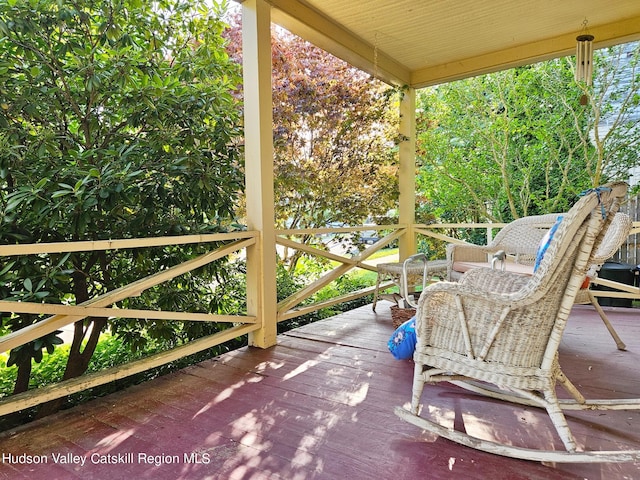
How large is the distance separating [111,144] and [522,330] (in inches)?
104

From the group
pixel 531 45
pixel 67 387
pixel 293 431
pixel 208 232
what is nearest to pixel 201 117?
pixel 208 232

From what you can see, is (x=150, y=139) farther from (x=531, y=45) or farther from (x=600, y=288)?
(x=600, y=288)

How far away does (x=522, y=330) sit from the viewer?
1.68 meters

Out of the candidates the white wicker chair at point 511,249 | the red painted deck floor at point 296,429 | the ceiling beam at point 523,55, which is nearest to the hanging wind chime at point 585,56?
the ceiling beam at point 523,55

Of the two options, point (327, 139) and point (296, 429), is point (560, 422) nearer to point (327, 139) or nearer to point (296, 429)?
point (296, 429)

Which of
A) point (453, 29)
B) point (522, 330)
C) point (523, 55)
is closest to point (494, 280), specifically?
point (522, 330)

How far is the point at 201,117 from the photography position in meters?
2.91

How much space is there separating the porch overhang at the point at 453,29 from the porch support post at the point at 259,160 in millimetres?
302

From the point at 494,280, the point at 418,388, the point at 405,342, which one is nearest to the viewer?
the point at 418,388

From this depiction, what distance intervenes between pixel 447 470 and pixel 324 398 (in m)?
0.80

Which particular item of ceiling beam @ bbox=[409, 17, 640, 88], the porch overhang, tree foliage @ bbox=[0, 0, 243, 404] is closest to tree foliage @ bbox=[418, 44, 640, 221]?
ceiling beam @ bbox=[409, 17, 640, 88]

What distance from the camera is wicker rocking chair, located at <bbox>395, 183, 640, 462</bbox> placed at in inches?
61.4

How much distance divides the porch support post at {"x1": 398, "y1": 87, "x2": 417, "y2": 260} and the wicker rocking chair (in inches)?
129

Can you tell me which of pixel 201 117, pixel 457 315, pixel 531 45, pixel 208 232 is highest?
pixel 531 45
